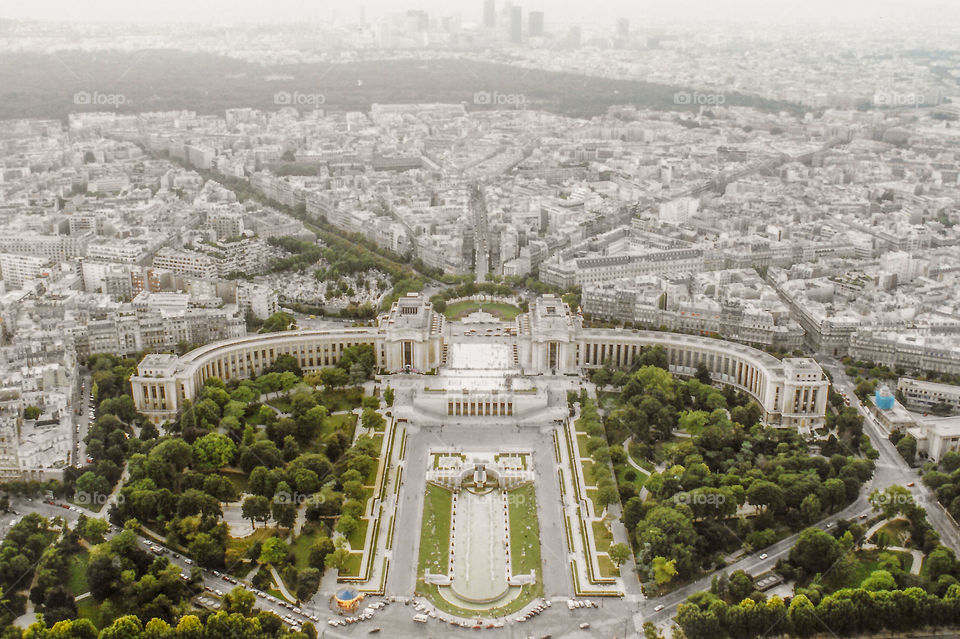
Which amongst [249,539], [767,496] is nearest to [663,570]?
[767,496]

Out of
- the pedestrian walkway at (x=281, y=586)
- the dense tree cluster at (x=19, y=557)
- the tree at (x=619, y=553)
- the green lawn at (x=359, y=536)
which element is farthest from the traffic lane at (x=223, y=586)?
the tree at (x=619, y=553)

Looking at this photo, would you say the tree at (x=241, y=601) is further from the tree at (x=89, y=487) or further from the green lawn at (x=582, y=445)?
the green lawn at (x=582, y=445)

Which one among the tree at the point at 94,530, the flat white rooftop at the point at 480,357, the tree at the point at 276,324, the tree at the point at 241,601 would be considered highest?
the tree at the point at 276,324

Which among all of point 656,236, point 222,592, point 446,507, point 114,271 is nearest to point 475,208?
point 656,236

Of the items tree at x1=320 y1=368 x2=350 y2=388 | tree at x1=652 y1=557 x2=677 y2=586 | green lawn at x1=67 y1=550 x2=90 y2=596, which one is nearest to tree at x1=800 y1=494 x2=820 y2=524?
tree at x1=652 y1=557 x2=677 y2=586

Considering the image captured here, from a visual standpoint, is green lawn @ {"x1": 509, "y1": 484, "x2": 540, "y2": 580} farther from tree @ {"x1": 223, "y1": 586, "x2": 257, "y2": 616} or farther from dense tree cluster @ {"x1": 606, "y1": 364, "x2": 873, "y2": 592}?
tree @ {"x1": 223, "y1": 586, "x2": 257, "y2": 616}

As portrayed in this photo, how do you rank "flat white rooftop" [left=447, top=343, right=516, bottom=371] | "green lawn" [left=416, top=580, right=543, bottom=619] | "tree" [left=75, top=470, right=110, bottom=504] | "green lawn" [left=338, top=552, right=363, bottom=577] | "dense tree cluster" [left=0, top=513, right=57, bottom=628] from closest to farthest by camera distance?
"dense tree cluster" [left=0, top=513, right=57, bottom=628] → "green lawn" [left=416, top=580, right=543, bottom=619] → "green lawn" [left=338, top=552, right=363, bottom=577] → "tree" [left=75, top=470, right=110, bottom=504] → "flat white rooftop" [left=447, top=343, right=516, bottom=371]

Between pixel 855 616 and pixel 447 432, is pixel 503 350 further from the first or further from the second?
pixel 855 616
